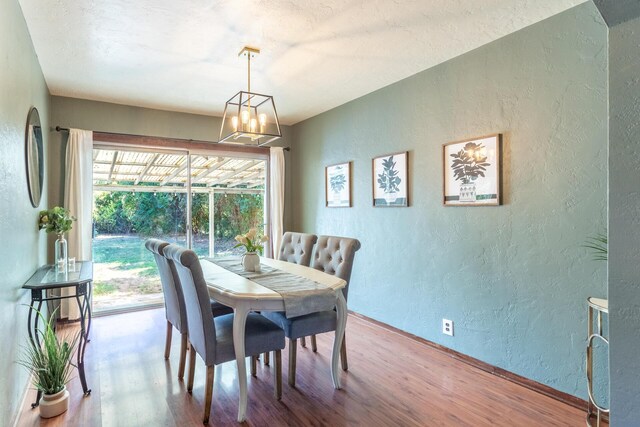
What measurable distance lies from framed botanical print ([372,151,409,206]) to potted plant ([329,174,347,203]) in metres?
0.56

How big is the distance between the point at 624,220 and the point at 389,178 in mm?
2430

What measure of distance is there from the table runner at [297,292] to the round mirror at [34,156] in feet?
5.36

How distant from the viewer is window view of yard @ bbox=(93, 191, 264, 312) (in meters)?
4.26

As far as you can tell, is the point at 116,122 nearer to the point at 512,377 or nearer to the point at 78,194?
the point at 78,194

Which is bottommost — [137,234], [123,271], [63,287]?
[123,271]

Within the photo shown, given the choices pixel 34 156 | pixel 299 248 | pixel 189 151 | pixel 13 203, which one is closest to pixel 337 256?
Result: pixel 299 248

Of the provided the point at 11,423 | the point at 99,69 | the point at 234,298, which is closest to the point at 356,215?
the point at 234,298

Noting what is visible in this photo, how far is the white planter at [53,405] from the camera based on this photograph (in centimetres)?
210

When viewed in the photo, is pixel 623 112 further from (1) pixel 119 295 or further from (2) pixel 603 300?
(1) pixel 119 295

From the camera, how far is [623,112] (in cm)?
123

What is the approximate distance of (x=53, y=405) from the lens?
2113 mm

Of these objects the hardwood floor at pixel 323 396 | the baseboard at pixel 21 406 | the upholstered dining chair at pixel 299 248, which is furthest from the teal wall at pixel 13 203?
the upholstered dining chair at pixel 299 248

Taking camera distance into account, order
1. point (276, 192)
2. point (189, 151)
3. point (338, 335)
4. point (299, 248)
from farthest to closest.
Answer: point (276, 192)
point (189, 151)
point (299, 248)
point (338, 335)

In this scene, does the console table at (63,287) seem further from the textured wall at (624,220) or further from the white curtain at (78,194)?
the textured wall at (624,220)
